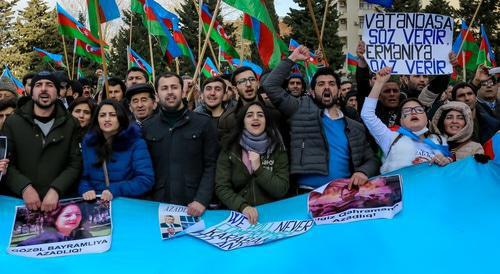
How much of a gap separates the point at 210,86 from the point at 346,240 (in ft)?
7.16

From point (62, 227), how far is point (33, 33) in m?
31.2

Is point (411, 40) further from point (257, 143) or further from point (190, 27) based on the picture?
point (190, 27)

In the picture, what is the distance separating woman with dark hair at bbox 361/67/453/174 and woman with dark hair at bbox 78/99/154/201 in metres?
1.78

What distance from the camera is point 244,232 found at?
4078 millimetres

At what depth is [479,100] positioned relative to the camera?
6.81m

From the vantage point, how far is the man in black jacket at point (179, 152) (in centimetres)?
442

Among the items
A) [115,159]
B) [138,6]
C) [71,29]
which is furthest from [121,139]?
[71,29]

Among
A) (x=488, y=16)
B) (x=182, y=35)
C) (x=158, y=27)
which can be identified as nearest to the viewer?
(x=158, y=27)

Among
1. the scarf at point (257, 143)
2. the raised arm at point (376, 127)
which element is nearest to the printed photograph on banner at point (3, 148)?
the scarf at point (257, 143)

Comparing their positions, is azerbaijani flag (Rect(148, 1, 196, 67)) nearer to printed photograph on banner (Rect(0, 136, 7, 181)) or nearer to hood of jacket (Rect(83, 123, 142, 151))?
hood of jacket (Rect(83, 123, 142, 151))

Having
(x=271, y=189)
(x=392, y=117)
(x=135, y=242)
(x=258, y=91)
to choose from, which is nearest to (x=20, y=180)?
(x=135, y=242)

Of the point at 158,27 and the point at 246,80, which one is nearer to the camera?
the point at 246,80

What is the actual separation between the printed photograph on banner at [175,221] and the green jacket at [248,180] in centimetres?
29

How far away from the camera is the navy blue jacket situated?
427 centimetres
